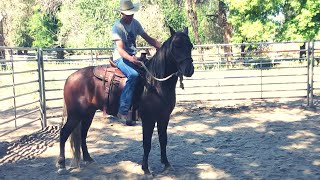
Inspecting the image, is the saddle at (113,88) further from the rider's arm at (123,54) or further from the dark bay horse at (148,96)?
the rider's arm at (123,54)

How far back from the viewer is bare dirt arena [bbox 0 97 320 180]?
16.6ft

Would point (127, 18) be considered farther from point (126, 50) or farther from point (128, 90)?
point (128, 90)

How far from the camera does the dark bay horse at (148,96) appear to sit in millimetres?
4523

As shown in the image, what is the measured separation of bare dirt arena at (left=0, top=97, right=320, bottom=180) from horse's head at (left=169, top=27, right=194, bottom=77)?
1.44m

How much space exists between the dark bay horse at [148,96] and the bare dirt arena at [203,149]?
388 mm

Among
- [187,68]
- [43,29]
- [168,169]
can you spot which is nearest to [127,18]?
[187,68]

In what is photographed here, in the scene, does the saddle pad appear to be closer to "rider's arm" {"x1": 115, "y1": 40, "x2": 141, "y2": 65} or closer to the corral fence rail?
"rider's arm" {"x1": 115, "y1": 40, "x2": 141, "y2": 65}

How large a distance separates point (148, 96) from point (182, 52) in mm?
765

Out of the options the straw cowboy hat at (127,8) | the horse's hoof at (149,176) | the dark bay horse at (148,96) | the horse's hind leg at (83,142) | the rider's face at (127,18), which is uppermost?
the straw cowboy hat at (127,8)

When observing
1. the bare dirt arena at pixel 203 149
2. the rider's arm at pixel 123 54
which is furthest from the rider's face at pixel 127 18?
the bare dirt arena at pixel 203 149

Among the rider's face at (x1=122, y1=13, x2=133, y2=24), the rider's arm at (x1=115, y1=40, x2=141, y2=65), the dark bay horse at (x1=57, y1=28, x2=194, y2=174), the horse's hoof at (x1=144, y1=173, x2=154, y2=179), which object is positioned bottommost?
the horse's hoof at (x1=144, y1=173, x2=154, y2=179)

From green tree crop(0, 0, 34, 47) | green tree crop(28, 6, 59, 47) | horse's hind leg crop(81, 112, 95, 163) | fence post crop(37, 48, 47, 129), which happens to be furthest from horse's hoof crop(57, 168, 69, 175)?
green tree crop(28, 6, 59, 47)

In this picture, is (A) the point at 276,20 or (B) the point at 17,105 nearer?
(B) the point at 17,105

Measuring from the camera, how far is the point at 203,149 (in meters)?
6.30
